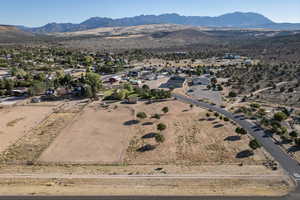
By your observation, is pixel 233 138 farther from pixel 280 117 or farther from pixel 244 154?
pixel 280 117

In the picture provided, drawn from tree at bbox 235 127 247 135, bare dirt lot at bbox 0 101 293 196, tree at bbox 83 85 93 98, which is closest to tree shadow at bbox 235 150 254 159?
bare dirt lot at bbox 0 101 293 196

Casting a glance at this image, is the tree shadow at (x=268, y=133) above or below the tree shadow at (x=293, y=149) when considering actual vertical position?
above

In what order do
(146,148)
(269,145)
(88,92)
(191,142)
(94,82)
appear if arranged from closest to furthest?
(269,145)
(146,148)
(191,142)
(88,92)
(94,82)

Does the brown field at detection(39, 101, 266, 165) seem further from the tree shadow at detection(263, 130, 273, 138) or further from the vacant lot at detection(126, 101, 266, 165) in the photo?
the tree shadow at detection(263, 130, 273, 138)

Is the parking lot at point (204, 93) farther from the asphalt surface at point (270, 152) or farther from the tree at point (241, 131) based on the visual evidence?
the tree at point (241, 131)

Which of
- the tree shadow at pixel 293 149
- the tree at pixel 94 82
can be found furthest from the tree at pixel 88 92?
the tree shadow at pixel 293 149

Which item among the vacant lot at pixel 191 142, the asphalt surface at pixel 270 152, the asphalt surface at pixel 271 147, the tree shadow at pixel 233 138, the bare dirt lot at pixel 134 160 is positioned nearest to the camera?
the asphalt surface at pixel 270 152

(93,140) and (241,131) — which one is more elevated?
(241,131)

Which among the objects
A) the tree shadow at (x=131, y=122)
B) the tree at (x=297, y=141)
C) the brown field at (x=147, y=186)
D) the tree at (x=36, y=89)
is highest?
the tree at (x=36, y=89)

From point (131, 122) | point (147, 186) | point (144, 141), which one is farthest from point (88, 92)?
point (147, 186)
